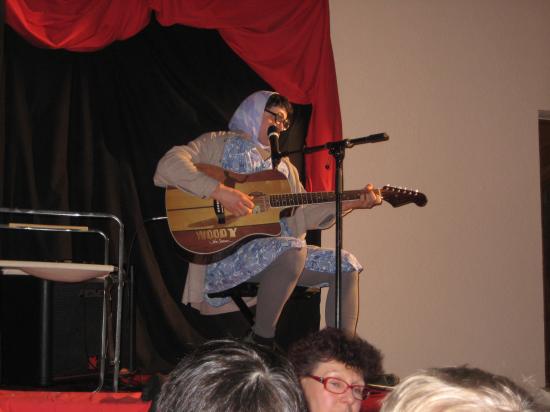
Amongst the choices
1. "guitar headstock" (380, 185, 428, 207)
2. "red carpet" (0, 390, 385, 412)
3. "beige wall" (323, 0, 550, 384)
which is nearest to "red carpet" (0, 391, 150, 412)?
"red carpet" (0, 390, 385, 412)

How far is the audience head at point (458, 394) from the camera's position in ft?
2.09

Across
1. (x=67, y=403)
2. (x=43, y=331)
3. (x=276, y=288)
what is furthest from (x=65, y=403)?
(x=276, y=288)

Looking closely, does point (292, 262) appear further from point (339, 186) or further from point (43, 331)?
point (43, 331)

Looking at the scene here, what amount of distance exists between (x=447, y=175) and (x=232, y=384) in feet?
13.0

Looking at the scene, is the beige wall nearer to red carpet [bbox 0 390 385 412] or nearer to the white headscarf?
the white headscarf

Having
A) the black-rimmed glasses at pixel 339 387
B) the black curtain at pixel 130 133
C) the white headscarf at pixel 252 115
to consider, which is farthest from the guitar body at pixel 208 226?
the black-rimmed glasses at pixel 339 387

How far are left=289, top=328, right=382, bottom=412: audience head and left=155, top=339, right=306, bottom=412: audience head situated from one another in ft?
2.97

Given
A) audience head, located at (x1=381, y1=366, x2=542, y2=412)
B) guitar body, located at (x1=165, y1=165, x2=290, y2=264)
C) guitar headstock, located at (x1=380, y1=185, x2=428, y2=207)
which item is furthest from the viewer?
guitar headstock, located at (x1=380, y1=185, x2=428, y2=207)

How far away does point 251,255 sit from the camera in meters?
2.82

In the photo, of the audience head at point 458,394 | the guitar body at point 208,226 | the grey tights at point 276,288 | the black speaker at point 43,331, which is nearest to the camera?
the audience head at point 458,394

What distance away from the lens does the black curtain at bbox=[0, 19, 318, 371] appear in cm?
326

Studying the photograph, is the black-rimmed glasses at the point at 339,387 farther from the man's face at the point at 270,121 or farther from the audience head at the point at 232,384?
the man's face at the point at 270,121

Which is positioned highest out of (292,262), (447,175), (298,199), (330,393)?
(447,175)

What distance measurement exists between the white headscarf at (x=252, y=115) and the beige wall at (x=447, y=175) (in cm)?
114
